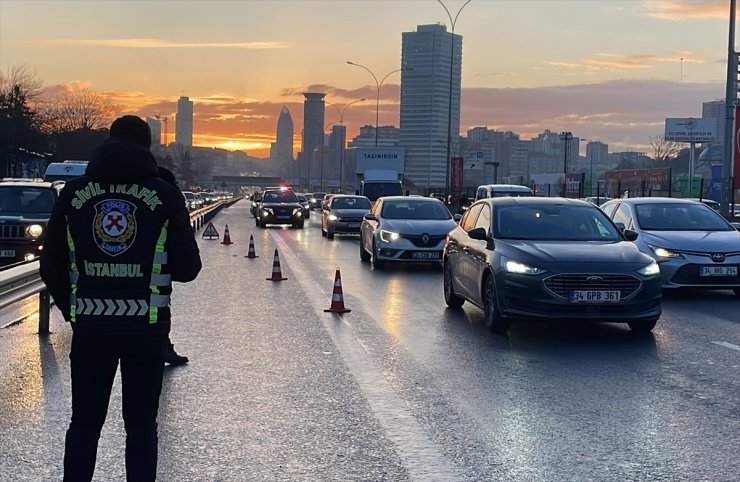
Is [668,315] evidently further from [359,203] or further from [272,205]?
[272,205]

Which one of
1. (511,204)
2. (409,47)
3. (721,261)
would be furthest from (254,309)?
(409,47)

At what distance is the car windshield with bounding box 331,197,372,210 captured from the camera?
32.9 meters

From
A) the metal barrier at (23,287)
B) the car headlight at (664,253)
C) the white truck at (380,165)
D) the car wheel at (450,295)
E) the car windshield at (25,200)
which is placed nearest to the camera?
the metal barrier at (23,287)

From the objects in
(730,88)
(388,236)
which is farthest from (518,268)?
(730,88)

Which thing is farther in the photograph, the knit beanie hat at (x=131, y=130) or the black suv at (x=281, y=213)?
the black suv at (x=281, y=213)

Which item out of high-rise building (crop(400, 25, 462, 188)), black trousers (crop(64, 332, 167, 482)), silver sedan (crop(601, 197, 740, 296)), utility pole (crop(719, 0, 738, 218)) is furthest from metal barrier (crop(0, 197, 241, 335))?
high-rise building (crop(400, 25, 462, 188))

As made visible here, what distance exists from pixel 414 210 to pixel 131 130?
1732 cm

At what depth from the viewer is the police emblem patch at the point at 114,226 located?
13.1ft

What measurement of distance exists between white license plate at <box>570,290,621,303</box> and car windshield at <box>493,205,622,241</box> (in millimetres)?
1404

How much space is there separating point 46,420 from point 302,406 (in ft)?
5.82

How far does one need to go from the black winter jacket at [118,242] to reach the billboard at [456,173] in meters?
59.7

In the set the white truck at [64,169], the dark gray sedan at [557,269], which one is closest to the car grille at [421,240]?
the dark gray sedan at [557,269]

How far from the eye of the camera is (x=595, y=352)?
31.3ft

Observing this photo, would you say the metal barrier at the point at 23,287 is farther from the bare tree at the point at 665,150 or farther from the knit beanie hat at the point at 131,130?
the bare tree at the point at 665,150
